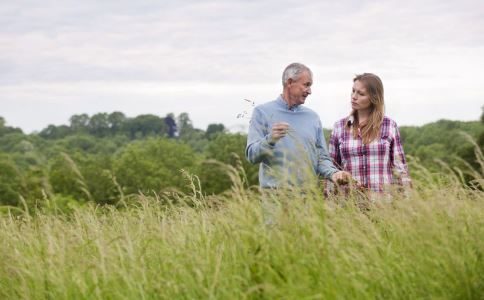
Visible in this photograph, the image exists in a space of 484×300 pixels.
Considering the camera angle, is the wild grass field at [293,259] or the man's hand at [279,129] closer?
the wild grass field at [293,259]

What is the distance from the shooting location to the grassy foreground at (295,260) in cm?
426

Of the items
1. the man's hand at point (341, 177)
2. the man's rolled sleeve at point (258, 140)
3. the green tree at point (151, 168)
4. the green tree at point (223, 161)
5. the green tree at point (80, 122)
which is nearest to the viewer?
the man's hand at point (341, 177)

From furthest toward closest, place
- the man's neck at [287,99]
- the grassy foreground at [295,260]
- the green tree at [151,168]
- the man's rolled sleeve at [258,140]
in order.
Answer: the green tree at [151,168] → the man's neck at [287,99] → the man's rolled sleeve at [258,140] → the grassy foreground at [295,260]

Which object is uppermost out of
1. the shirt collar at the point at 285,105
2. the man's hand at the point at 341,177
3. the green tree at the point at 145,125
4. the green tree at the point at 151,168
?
the green tree at the point at 145,125

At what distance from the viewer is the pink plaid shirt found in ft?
23.5

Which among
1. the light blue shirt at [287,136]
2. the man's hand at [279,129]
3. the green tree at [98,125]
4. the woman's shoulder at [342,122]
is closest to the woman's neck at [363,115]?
the woman's shoulder at [342,122]

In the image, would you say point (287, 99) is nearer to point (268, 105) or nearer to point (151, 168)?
point (268, 105)

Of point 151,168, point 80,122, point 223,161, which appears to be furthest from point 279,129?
point 80,122

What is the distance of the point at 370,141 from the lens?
719 centimetres

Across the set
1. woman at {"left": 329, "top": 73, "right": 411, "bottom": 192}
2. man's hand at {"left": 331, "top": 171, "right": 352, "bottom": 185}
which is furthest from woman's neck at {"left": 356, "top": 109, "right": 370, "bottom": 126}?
man's hand at {"left": 331, "top": 171, "right": 352, "bottom": 185}

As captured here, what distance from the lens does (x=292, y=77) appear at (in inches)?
275

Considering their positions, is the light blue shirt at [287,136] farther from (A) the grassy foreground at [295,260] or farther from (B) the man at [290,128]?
→ (A) the grassy foreground at [295,260]

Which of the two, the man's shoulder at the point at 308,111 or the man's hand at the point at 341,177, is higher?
the man's shoulder at the point at 308,111

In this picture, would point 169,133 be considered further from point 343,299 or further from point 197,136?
point 343,299
